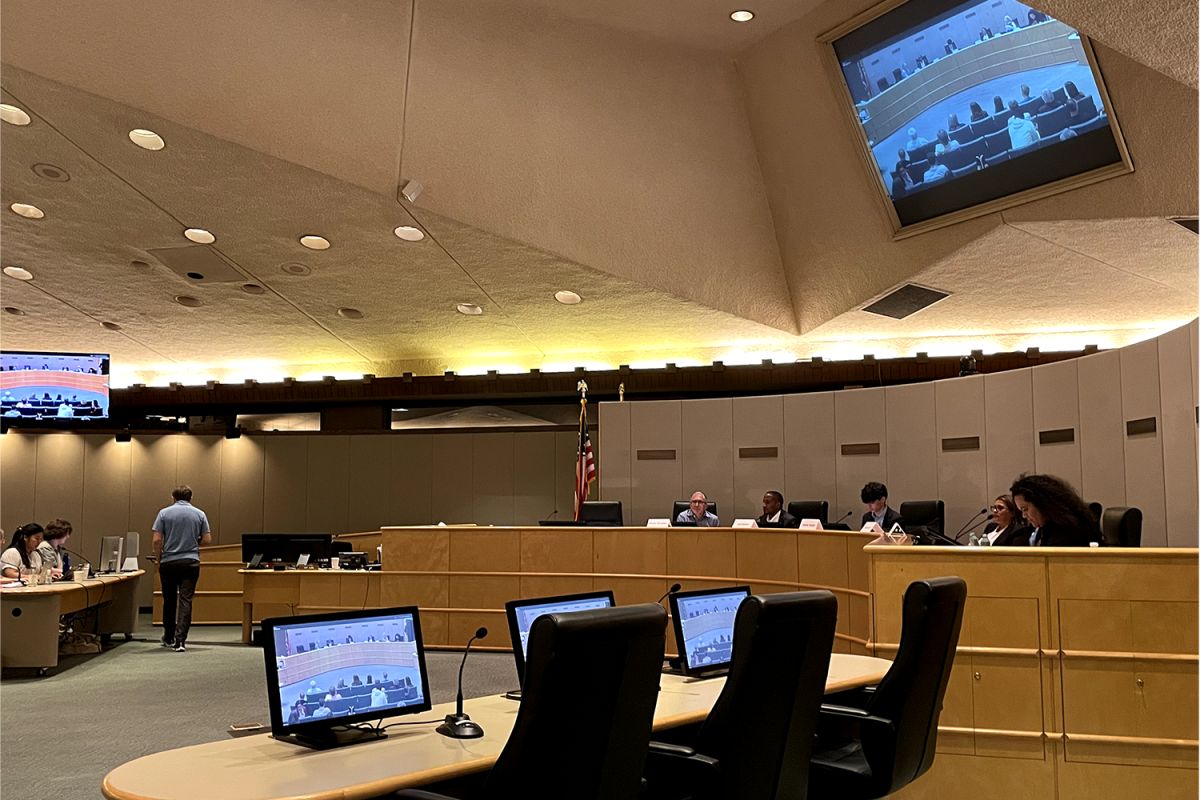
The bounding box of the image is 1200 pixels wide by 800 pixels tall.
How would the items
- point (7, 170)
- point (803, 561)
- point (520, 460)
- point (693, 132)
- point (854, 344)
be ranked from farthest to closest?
point (520, 460) → point (854, 344) → point (693, 132) → point (7, 170) → point (803, 561)

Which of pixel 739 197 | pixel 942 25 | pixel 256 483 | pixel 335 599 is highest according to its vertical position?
pixel 942 25

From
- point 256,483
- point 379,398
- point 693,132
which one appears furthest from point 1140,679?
point 256,483

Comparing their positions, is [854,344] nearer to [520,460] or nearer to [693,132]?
[693,132]

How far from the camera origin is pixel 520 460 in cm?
1368

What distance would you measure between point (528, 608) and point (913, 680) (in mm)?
1445

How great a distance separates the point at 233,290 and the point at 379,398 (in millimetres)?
3013

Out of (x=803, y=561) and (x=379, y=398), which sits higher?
(x=379, y=398)

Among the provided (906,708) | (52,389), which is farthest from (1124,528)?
(52,389)

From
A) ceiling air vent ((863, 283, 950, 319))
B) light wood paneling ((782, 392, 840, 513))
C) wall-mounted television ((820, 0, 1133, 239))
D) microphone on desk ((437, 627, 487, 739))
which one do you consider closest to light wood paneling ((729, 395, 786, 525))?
light wood paneling ((782, 392, 840, 513))

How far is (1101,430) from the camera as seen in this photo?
26.4ft

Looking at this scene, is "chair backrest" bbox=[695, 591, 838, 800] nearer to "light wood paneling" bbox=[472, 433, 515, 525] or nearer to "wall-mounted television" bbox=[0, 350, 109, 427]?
"light wood paneling" bbox=[472, 433, 515, 525]

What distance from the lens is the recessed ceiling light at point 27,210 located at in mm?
9055

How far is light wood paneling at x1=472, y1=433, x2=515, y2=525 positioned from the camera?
13.7m

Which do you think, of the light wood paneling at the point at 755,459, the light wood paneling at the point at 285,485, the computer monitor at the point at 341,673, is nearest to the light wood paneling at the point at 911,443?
the light wood paneling at the point at 755,459
